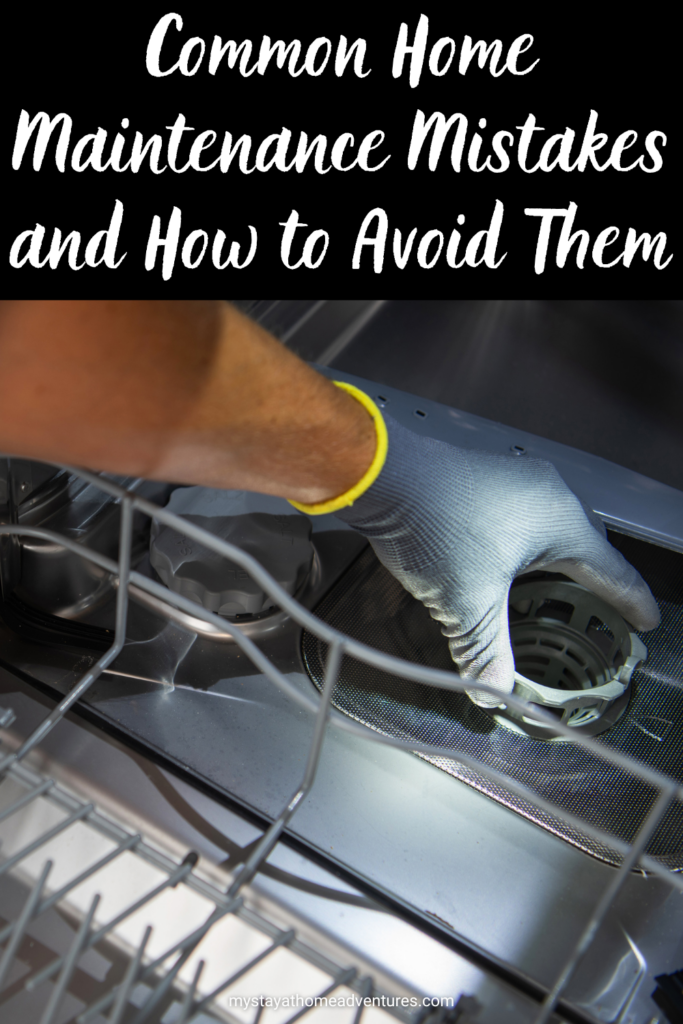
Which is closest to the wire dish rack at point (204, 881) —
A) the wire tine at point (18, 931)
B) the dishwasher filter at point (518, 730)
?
the wire tine at point (18, 931)

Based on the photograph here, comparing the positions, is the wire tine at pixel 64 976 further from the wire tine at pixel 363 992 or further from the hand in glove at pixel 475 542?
the hand in glove at pixel 475 542

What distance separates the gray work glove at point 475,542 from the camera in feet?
2.26

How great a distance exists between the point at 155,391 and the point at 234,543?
342mm

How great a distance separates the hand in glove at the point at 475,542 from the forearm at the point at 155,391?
139 millimetres

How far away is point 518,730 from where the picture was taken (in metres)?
0.68

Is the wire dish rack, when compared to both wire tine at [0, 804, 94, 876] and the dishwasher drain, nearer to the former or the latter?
wire tine at [0, 804, 94, 876]

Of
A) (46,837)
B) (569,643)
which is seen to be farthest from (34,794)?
(569,643)

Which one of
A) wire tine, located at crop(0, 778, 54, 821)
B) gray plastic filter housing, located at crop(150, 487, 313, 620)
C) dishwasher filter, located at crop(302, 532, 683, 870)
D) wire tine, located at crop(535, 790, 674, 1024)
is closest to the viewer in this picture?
wire tine, located at crop(535, 790, 674, 1024)

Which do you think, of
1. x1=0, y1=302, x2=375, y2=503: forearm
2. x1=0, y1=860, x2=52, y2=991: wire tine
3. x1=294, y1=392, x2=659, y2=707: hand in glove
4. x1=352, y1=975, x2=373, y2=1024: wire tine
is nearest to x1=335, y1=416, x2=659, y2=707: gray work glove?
x1=294, y1=392, x2=659, y2=707: hand in glove

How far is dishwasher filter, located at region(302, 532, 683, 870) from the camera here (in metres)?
0.62

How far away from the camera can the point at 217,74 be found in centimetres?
86

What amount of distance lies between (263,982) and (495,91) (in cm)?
96

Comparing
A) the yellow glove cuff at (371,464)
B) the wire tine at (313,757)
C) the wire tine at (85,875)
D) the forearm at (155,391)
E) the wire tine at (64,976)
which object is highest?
the yellow glove cuff at (371,464)

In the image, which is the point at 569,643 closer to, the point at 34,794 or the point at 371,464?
the point at 371,464
